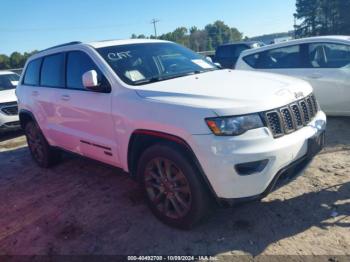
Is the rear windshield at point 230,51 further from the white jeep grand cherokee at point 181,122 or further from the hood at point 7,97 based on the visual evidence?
the white jeep grand cherokee at point 181,122

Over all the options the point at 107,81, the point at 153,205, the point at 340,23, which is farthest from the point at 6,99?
the point at 340,23

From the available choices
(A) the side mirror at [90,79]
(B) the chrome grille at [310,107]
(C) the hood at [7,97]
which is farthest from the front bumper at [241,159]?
(C) the hood at [7,97]

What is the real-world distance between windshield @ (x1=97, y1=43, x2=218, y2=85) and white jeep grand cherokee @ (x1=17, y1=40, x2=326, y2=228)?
1 cm

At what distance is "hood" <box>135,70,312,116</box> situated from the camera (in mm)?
2988

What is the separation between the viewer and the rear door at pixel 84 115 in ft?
12.9

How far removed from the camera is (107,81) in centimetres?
386

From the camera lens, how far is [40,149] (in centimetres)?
585

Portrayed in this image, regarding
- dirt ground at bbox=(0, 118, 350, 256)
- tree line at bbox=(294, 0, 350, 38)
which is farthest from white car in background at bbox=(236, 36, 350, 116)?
tree line at bbox=(294, 0, 350, 38)

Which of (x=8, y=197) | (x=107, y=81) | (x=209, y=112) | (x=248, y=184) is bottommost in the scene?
(x=8, y=197)

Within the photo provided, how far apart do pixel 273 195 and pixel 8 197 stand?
3.61 metres

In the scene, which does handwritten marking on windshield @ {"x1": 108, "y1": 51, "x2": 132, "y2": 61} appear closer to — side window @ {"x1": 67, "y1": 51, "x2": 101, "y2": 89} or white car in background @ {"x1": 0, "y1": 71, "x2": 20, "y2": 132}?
side window @ {"x1": 67, "y1": 51, "x2": 101, "y2": 89}

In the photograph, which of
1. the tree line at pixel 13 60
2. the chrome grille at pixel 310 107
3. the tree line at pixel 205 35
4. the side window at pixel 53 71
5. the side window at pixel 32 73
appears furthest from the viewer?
the tree line at pixel 205 35

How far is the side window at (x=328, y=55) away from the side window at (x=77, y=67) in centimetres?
420

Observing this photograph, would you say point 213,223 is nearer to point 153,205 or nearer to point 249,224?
point 249,224
